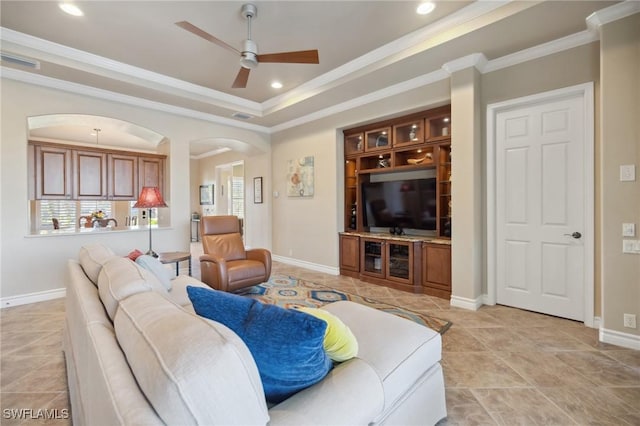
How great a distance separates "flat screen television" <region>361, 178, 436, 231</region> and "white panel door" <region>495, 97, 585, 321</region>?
0.87m

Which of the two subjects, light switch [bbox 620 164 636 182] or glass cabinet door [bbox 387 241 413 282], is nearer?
light switch [bbox 620 164 636 182]

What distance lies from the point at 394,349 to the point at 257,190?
18.6 ft

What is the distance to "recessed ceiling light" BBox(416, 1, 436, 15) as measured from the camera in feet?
8.95

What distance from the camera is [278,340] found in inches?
36.1

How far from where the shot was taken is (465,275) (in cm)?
344

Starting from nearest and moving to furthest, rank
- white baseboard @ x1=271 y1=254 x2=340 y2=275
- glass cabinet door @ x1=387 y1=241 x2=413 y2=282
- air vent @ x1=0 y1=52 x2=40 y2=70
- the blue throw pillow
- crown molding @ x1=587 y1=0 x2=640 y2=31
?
the blue throw pillow
crown molding @ x1=587 y1=0 x2=640 y2=31
air vent @ x1=0 y1=52 x2=40 y2=70
glass cabinet door @ x1=387 y1=241 x2=413 y2=282
white baseboard @ x1=271 y1=254 x2=340 y2=275

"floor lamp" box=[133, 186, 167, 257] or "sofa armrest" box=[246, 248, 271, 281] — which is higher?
"floor lamp" box=[133, 186, 167, 257]

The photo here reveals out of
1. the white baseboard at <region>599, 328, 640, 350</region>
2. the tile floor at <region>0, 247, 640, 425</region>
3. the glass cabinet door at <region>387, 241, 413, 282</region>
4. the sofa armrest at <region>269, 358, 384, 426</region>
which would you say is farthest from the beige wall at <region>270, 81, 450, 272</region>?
the sofa armrest at <region>269, 358, 384, 426</region>

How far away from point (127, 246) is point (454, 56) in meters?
5.13

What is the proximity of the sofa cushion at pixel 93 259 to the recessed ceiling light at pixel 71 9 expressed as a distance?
2.29 metres

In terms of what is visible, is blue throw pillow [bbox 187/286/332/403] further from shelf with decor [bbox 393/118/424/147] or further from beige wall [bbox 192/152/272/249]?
beige wall [bbox 192/152/272/249]

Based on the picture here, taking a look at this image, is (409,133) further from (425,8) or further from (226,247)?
(226,247)

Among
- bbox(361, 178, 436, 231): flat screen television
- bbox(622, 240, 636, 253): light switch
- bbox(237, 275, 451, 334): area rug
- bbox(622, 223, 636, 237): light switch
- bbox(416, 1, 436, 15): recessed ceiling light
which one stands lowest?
bbox(237, 275, 451, 334): area rug

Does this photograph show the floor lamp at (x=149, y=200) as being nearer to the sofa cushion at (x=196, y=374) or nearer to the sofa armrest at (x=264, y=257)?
the sofa armrest at (x=264, y=257)
